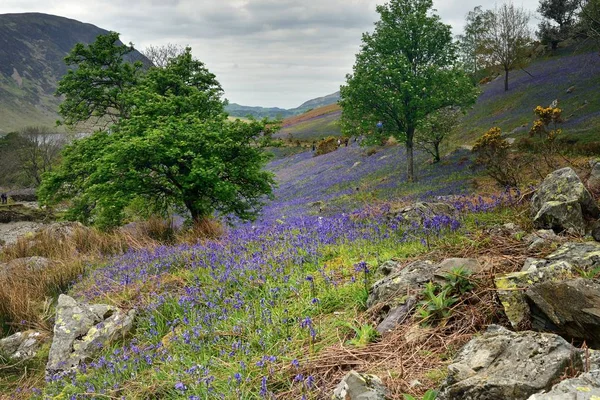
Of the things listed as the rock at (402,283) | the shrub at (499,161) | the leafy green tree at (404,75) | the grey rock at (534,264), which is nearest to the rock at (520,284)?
the grey rock at (534,264)

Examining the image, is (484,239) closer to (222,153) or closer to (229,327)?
(229,327)

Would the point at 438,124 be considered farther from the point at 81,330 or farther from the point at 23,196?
the point at 23,196

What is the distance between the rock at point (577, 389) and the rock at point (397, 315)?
1.62 m

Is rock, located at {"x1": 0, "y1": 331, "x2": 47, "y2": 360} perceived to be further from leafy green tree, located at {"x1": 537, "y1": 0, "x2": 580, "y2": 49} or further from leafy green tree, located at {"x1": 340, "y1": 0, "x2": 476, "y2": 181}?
leafy green tree, located at {"x1": 537, "y1": 0, "x2": 580, "y2": 49}

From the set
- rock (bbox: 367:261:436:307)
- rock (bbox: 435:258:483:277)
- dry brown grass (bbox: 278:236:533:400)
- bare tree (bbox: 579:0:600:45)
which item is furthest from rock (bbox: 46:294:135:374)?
bare tree (bbox: 579:0:600:45)

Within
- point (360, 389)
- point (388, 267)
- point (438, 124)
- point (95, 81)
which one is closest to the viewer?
point (360, 389)

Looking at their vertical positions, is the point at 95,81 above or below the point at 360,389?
above

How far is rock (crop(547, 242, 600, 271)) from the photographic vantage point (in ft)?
10.6

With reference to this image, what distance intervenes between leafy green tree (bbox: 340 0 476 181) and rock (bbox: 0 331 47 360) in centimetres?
1802

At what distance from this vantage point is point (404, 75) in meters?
20.5

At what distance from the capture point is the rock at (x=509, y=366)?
6.81 ft

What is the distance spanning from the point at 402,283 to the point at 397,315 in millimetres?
429

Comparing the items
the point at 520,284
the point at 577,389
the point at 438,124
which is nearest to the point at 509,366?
the point at 577,389

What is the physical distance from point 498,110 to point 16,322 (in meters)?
34.4
